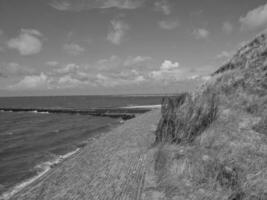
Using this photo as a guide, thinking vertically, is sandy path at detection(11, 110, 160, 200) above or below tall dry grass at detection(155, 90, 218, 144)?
below

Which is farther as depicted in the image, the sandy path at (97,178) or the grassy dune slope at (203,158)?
the sandy path at (97,178)

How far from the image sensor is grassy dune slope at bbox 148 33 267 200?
29.7 feet

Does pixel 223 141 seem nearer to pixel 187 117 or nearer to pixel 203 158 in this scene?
pixel 203 158

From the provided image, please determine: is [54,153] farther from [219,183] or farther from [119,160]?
[219,183]

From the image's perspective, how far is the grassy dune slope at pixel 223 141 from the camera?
9.06m

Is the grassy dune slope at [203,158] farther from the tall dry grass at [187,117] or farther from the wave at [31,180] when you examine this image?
the wave at [31,180]

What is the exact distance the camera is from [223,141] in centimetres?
1116

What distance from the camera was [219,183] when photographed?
9.80m

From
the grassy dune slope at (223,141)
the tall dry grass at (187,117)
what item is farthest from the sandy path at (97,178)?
the tall dry grass at (187,117)

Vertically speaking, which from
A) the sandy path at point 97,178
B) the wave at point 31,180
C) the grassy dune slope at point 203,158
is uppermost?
the grassy dune slope at point 203,158

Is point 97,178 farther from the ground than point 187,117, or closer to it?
closer to it

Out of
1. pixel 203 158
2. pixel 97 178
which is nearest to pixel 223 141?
pixel 203 158

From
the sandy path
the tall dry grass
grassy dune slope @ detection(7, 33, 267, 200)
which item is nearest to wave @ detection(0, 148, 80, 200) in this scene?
the sandy path

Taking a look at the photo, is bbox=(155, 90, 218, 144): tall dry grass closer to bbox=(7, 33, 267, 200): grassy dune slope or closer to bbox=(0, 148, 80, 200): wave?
bbox=(7, 33, 267, 200): grassy dune slope
